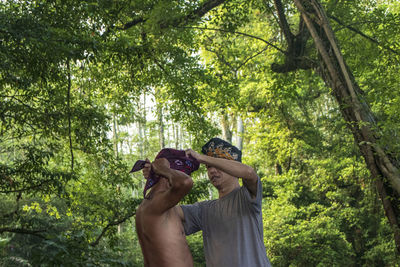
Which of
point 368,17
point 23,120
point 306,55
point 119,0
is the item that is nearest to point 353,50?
point 368,17

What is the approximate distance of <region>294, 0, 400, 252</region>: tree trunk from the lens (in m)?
4.64

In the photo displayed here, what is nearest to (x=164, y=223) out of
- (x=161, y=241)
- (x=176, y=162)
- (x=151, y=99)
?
(x=161, y=241)

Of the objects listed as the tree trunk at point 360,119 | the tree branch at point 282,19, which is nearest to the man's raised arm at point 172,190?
the tree trunk at point 360,119

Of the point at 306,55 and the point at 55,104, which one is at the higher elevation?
the point at 306,55

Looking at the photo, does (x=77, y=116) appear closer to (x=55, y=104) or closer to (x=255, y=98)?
(x=55, y=104)

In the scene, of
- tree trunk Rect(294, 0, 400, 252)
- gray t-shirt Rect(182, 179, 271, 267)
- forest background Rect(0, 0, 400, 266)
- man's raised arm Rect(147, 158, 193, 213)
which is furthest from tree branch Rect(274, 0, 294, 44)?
man's raised arm Rect(147, 158, 193, 213)

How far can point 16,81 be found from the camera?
432cm

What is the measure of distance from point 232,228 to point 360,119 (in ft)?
10.7

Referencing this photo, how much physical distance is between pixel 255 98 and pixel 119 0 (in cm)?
814

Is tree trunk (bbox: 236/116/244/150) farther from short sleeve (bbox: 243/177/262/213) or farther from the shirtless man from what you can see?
the shirtless man

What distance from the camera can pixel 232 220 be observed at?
7.16 feet

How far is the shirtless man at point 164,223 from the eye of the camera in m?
1.75

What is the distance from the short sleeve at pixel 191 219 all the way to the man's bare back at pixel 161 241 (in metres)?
0.35

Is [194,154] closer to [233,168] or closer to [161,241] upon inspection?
[233,168]
